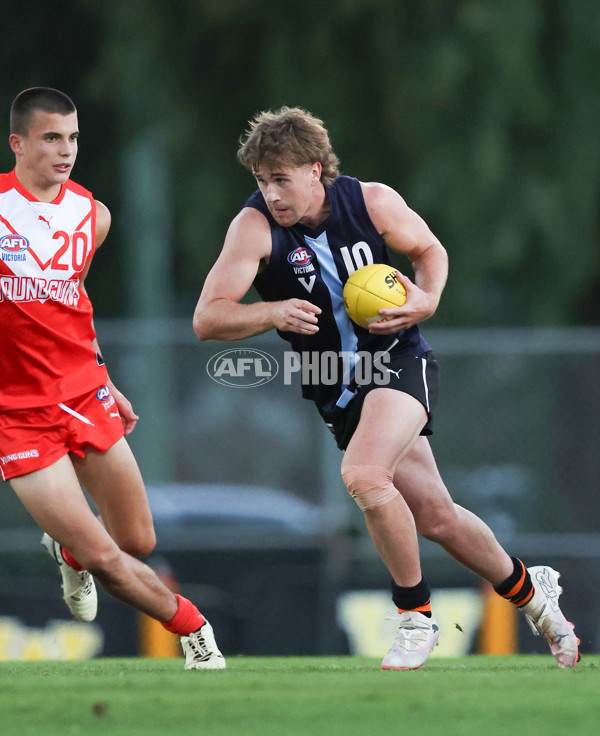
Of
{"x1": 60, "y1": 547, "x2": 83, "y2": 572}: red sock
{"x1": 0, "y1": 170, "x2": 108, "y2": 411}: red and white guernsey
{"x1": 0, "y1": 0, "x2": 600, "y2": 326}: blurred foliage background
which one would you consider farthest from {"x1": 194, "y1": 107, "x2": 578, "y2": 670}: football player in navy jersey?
{"x1": 0, "y1": 0, "x2": 600, "y2": 326}: blurred foliage background

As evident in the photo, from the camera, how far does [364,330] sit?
260 inches

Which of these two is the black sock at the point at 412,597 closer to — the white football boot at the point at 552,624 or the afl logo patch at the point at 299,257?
the white football boot at the point at 552,624

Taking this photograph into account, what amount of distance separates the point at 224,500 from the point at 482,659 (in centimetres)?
455

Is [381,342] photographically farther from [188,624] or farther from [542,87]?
[542,87]

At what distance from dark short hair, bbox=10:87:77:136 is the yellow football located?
58.2 inches

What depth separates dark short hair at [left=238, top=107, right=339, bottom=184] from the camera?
637cm

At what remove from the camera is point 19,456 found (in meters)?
6.27

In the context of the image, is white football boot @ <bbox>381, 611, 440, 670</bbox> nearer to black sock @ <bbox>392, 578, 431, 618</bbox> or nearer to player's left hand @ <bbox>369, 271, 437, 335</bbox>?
black sock @ <bbox>392, 578, 431, 618</bbox>

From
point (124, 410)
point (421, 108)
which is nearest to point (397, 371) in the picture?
point (124, 410)

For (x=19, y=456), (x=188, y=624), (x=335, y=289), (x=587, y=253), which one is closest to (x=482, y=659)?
(x=188, y=624)

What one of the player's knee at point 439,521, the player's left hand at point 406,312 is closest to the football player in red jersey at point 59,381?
the player's knee at point 439,521

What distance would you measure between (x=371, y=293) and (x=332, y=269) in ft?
1.05

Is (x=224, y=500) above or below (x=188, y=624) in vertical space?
below

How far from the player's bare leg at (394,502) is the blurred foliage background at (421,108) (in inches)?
329
